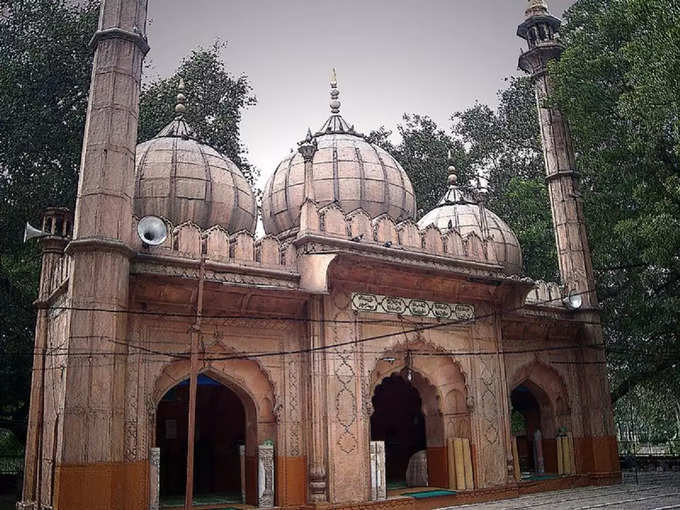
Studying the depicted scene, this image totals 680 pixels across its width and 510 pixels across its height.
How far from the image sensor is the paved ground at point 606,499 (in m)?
10.4

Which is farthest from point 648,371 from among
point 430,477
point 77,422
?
point 77,422

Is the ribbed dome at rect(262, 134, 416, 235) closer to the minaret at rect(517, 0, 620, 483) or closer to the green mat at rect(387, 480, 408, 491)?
the minaret at rect(517, 0, 620, 483)

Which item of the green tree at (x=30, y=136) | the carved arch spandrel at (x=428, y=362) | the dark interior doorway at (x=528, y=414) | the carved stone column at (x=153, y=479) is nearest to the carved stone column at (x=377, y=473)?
the carved arch spandrel at (x=428, y=362)

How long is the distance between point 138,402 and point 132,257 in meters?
1.96

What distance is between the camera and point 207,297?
380 inches

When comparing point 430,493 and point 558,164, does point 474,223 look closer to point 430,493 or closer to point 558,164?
point 558,164

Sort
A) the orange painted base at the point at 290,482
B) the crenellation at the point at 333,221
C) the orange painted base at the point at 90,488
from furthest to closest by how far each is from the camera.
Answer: the crenellation at the point at 333,221 → the orange painted base at the point at 290,482 → the orange painted base at the point at 90,488

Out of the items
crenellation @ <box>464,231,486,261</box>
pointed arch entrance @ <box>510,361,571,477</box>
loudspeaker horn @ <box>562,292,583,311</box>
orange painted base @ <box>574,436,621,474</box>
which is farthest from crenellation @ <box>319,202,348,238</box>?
orange painted base @ <box>574,436,621,474</box>

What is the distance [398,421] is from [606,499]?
5.73 metres

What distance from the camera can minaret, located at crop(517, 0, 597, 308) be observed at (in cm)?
1486

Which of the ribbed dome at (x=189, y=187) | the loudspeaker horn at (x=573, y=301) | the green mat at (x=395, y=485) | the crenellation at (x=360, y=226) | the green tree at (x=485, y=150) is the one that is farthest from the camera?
the green tree at (x=485, y=150)

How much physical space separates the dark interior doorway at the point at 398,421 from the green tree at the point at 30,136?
7.63 meters

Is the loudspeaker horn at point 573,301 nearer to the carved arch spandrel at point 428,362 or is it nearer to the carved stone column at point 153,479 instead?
the carved arch spandrel at point 428,362

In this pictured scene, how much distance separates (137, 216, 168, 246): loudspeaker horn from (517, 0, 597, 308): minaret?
368 inches
